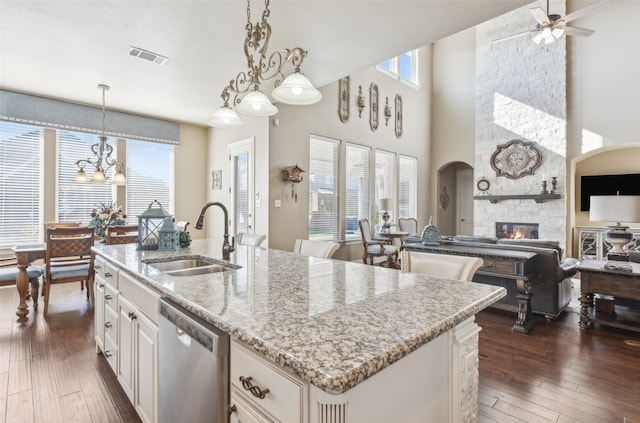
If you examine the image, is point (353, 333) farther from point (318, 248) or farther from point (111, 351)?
point (111, 351)

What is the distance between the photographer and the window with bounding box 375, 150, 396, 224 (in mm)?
6953

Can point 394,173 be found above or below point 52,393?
above

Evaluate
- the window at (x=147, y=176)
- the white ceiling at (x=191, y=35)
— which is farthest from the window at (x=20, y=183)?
the window at (x=147, y=176)

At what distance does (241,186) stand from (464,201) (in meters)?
6.52

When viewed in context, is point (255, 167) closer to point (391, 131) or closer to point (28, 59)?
point (28, 59)

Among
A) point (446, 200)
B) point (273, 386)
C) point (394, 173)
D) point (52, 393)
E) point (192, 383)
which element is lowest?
point (52, 393)

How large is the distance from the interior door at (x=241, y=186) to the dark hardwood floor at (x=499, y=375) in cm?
262

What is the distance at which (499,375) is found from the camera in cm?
233

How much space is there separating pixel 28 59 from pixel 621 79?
30.6 ft

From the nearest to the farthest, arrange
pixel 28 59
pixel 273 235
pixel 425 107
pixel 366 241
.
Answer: pixel 28 59
pixel 273 235
pixel 366 241
pixel 425 107

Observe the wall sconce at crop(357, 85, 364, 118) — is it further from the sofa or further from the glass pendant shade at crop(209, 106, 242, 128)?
the glass pendant shade at crop(209, 106, 242, 128)

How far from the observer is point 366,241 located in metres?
5.84

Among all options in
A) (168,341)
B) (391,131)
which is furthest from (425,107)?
(168,341)

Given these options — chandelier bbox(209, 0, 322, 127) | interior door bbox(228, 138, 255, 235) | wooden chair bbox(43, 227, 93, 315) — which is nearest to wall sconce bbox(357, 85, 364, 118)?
interior door bbox(228, 138, 255, 235)
